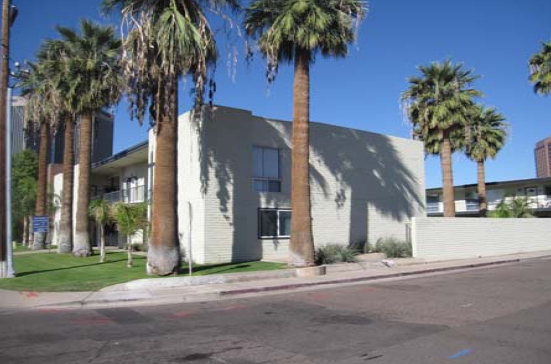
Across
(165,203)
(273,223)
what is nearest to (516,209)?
(273,223)

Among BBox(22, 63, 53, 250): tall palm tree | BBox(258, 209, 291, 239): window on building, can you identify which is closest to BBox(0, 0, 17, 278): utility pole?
BBox(22, 63, 53, 250): tall palm tree

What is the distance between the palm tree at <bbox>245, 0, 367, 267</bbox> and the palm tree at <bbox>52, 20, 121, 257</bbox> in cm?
859

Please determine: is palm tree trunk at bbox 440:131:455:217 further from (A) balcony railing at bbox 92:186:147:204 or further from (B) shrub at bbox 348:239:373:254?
(A) balcony railing at bbox 92:186:147:204

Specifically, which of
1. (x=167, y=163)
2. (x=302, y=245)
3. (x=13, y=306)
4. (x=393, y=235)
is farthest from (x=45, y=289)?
(x=393, y=235)

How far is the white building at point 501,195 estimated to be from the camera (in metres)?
46.1

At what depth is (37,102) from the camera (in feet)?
82.6

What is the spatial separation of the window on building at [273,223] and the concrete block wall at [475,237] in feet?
19.1

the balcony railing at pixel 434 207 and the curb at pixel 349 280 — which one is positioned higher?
the balcony railing at pixel 434 207

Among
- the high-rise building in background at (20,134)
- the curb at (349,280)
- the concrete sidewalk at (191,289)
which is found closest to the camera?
the concrete sidewalk at (191,289)

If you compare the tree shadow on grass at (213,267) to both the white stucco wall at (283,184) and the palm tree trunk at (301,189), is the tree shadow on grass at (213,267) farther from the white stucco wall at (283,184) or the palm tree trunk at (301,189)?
the palm tree trunk at (301,189)

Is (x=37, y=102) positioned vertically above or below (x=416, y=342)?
above

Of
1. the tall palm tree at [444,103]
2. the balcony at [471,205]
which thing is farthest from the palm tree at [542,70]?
the balcony at [471,205]

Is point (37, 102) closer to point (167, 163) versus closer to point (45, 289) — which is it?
point (167, 163)

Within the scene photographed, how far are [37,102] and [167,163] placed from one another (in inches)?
535
